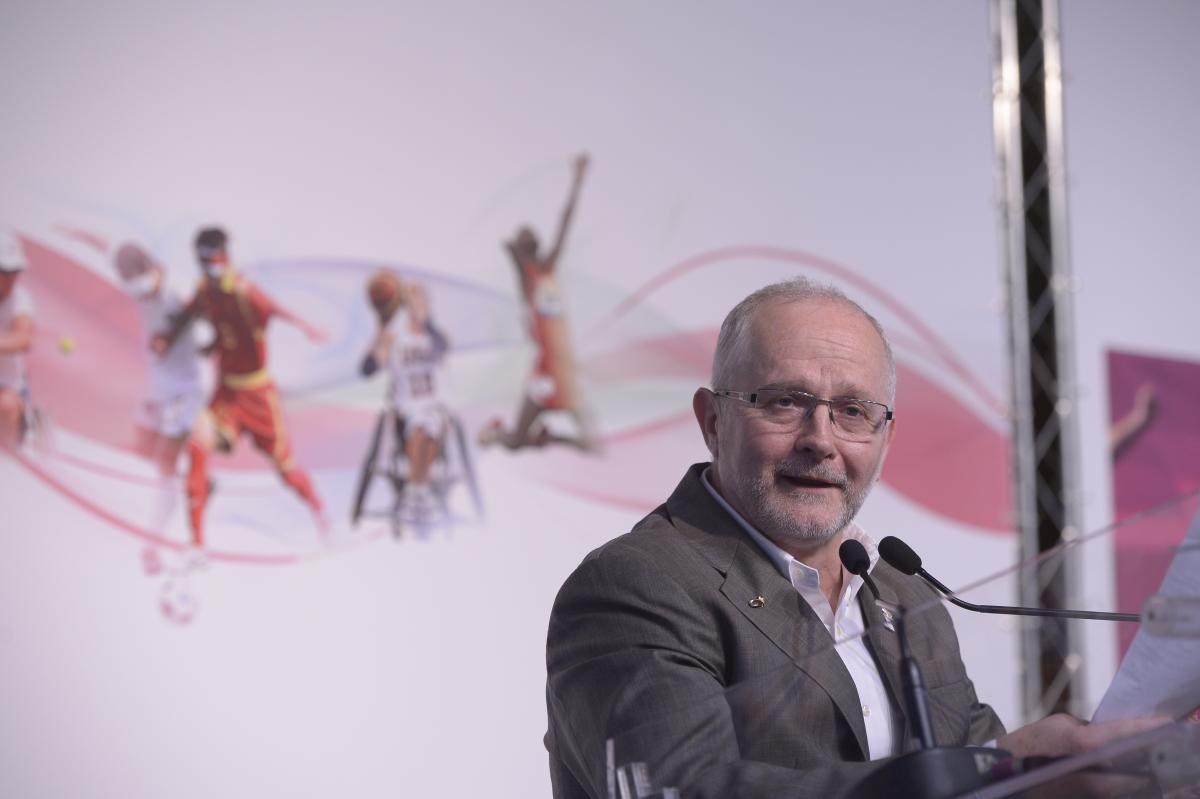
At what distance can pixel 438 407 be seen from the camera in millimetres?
2895

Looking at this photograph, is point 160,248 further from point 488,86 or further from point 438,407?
point 488,86

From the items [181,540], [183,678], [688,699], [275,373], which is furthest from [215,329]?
[688,699]

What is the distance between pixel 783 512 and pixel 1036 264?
2603mm

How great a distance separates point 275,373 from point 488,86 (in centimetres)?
90

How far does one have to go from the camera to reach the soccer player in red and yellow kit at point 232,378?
8.59 ft

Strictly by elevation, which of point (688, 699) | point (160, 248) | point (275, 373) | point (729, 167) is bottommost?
point (688, 699)

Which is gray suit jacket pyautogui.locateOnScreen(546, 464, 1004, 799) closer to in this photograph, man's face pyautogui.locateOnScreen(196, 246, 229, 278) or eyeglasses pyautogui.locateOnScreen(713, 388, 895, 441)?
eyeglasses pyautogui.locateOnScreen(713, 388, 895, 441)

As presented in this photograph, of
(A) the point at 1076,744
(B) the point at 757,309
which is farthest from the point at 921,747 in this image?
(B) the point at 757,309

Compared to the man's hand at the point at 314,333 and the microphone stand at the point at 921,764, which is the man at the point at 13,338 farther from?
the microphone stand at the point at 921,764

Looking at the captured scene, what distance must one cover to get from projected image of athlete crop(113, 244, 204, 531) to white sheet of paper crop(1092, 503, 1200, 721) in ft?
6.52

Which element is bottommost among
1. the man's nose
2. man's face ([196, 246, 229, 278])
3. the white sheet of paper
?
the white sheet of paper

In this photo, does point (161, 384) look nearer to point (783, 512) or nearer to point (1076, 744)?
point (783, 512)

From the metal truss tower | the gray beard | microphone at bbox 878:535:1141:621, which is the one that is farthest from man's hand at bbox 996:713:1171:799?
the metal truss tower

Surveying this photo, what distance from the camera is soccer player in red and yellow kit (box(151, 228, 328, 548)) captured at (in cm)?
262
